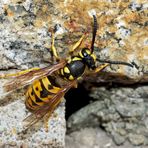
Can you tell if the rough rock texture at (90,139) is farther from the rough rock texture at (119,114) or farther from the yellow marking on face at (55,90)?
the yellow marking on face at (55,90)

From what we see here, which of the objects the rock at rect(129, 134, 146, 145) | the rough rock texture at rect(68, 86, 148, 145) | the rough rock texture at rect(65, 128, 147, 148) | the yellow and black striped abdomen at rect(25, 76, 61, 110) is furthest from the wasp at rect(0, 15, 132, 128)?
the rock at rect(129, 134, 146, 145)

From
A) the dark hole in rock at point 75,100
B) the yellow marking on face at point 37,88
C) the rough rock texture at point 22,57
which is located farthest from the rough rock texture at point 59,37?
the dark hole in rock at point 75,100

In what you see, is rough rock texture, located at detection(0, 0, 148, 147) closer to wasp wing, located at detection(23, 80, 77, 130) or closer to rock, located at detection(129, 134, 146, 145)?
wasp wing, located at detection(23, 80, 77, 130)

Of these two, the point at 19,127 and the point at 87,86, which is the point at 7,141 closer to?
the point at 19,127

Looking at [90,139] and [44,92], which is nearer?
[44,92]

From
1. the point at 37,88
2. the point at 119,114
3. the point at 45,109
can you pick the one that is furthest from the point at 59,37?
the point at 119,114

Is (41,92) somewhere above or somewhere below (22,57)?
below

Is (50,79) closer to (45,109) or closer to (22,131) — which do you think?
(45,109)
